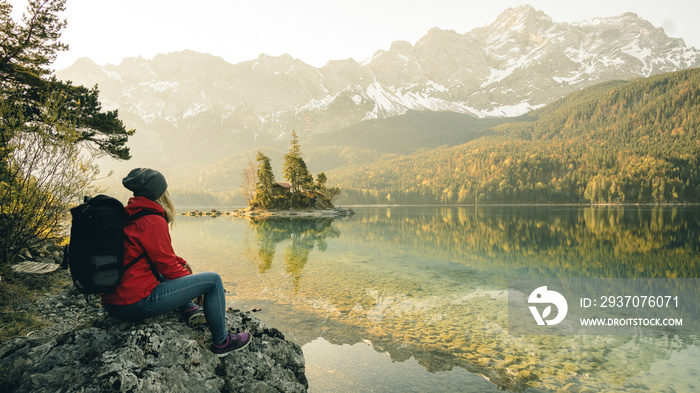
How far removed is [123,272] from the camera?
425cm

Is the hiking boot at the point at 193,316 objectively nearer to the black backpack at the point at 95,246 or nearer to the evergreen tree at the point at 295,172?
the black backpack at the point at 95,246

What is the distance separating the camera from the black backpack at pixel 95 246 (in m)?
4.05

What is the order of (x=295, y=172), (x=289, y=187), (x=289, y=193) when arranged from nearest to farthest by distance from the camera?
(x=295, y=172)
(x=289, y=193)
(x=289, y=187)

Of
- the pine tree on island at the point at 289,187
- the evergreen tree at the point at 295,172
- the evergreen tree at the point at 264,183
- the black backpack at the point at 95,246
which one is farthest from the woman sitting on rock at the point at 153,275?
the pine tree on island at the point at 289,187

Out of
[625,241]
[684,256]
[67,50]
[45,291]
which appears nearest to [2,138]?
[45,291]

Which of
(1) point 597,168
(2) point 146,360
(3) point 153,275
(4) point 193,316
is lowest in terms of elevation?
(2) point 146,360

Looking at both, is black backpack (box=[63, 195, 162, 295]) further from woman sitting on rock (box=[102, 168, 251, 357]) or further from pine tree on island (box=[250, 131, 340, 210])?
pine tree on island (box=[250, 131, 340, 210])

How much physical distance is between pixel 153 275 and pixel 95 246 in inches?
31.5

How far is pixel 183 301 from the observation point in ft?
15.6

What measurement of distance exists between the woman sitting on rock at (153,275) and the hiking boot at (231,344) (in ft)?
0.86

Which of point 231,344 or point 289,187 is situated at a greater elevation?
point 289,187

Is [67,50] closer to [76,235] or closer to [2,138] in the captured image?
[2,138]

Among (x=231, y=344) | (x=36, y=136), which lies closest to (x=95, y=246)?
(x=231, y=344)

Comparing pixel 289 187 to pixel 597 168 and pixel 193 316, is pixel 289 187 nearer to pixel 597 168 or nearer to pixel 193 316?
pixel 193 316
